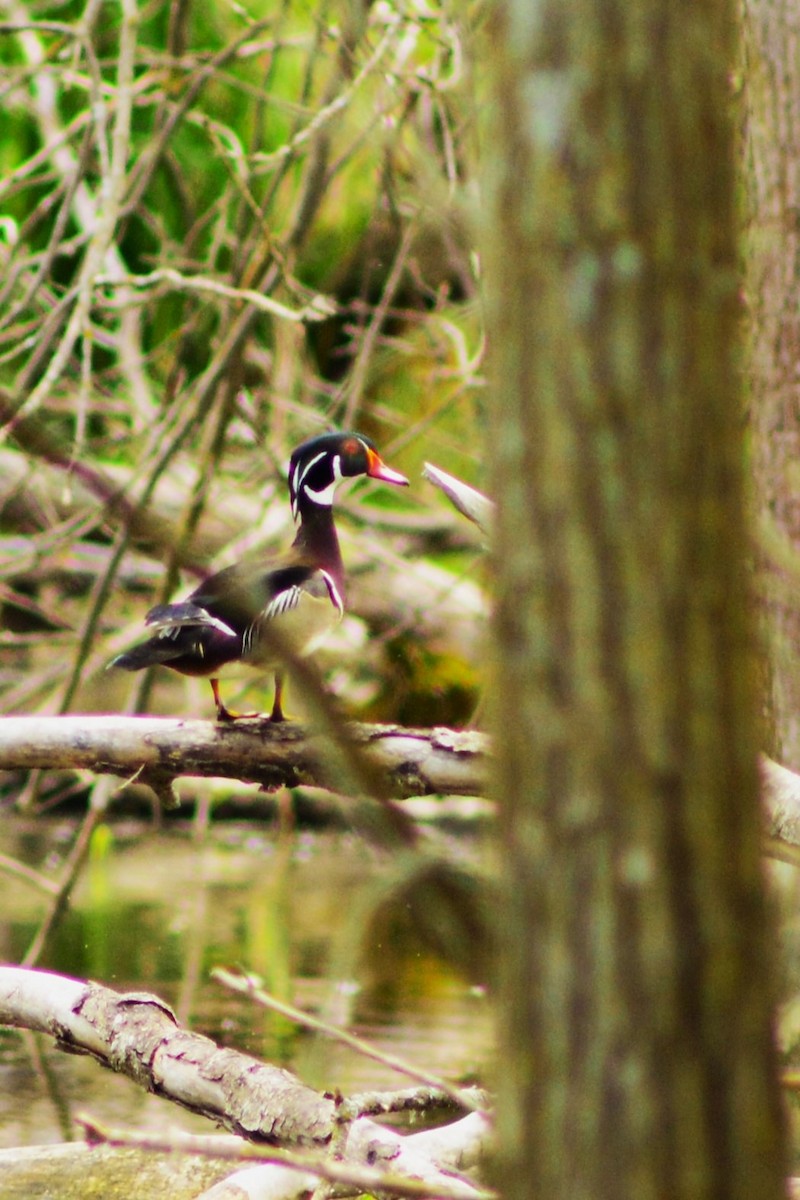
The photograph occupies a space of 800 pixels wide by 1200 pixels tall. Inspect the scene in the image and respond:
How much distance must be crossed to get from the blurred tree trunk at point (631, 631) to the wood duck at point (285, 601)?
1568 millimetres

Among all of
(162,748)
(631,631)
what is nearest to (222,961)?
(162,748)

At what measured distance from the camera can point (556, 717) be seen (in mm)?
1202

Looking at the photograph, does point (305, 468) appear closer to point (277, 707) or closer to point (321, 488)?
point (321, 488)

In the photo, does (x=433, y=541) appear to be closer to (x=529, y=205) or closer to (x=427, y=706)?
(x=427, y=706)

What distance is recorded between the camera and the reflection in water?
475cm

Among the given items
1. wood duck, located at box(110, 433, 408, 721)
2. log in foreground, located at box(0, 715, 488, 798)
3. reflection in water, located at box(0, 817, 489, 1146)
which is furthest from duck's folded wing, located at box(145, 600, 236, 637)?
reflection in water, located at box(0, 817, 489, 1146)

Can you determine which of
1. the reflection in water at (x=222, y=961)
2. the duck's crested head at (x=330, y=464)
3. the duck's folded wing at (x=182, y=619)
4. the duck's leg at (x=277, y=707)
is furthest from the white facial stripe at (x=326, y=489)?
the reflection in water at (x=222, y=961)

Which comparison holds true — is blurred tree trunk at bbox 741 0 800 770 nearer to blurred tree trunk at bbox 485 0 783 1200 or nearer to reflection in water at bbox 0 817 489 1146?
reflection in water at bbox 0 817 489 1146

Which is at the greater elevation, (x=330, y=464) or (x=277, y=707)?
(x=330, y=464)

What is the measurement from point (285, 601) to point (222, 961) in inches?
128

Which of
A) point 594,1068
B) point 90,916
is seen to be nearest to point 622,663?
point 594,1068

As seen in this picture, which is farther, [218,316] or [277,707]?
[218,316]

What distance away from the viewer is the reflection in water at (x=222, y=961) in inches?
187

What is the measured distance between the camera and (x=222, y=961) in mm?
6195
